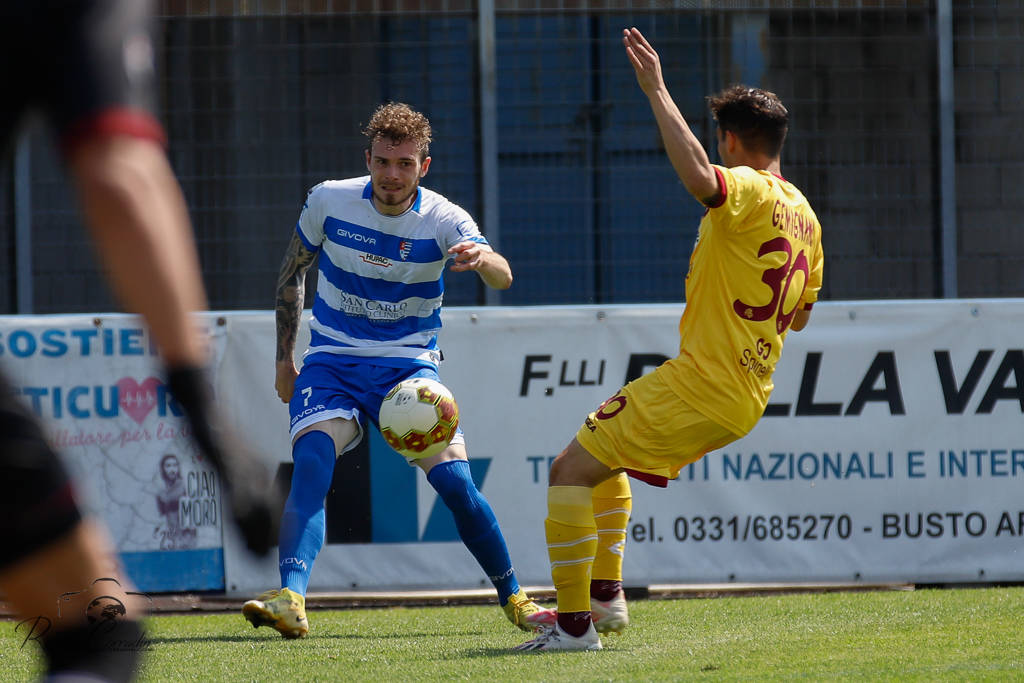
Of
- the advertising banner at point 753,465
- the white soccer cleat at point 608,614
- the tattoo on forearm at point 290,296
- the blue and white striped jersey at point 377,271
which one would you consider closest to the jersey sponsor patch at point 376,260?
the blue and white striped jersey at point 377,271

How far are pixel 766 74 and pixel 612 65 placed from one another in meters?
1.07

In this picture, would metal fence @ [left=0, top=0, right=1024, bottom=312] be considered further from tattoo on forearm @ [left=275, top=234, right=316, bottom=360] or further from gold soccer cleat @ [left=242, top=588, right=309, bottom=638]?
gold soccer cleat @ [left=242, top=588, right=309, bottom=638]

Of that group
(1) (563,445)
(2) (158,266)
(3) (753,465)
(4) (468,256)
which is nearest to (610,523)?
(4) (468,256)

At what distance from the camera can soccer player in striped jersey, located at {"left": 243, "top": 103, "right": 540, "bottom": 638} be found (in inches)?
197

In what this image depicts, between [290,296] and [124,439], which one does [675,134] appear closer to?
[290,296]

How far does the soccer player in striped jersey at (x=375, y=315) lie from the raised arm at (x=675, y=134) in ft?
3.43

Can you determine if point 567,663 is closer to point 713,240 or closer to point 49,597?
point 713,240

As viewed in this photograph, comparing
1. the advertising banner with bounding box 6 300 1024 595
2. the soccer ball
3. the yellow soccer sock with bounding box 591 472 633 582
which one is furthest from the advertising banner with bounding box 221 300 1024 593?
the yellow soccer sock with bounding box 591 472 633 582

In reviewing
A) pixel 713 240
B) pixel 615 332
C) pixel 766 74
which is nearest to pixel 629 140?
pixel 766 74

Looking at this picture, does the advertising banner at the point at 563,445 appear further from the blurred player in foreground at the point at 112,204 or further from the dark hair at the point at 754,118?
the blurred player in foreground at the point at 112,204

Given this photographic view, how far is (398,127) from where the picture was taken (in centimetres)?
507

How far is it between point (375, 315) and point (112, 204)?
368cm

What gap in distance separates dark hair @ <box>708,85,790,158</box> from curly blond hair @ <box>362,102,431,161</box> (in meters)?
1.24

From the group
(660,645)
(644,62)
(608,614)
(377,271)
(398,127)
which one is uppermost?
(644,62)
